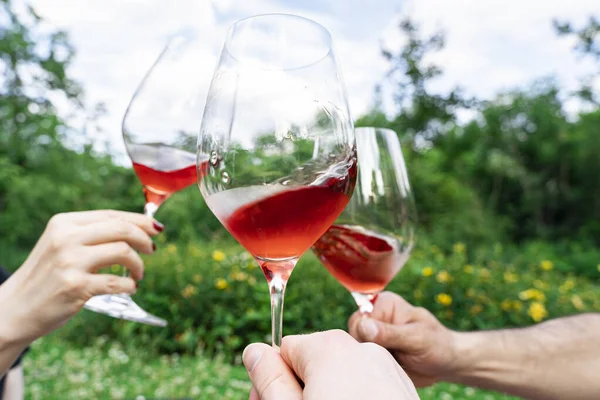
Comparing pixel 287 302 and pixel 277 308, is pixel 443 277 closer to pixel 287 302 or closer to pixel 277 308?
pixel 287 302

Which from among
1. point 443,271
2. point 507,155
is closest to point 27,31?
point 443,271

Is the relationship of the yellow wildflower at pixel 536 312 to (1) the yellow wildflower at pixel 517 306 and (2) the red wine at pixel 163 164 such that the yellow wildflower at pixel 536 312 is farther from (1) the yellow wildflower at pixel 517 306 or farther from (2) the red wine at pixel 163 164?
(2) the red wine at pixel 163 164

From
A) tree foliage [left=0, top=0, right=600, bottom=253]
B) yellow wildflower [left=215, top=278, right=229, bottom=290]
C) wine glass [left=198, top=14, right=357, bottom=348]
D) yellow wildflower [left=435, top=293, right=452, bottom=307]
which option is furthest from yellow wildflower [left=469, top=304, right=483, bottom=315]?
tree foliage [left=0, top=0, right=600, bottom=253]

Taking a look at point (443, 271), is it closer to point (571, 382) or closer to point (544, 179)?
point (571, 382)

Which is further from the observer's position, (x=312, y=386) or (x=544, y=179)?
(x=544, y=179)

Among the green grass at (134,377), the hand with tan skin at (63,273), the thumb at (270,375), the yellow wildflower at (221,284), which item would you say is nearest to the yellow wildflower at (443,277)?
the green grass at (134,377)

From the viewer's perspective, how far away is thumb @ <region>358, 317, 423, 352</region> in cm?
124

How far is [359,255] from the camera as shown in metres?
1.19

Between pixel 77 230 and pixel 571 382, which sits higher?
pixel 77 230

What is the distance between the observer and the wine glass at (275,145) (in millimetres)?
782

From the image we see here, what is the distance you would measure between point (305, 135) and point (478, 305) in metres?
4.37

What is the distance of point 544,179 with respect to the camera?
22.4 metres

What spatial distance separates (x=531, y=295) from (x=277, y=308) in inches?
181

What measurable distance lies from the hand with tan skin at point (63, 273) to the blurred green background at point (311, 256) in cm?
238
